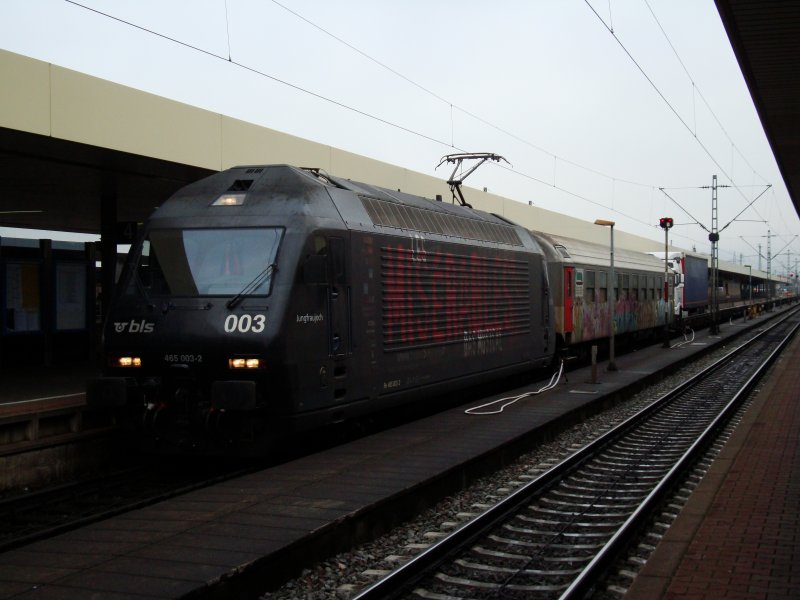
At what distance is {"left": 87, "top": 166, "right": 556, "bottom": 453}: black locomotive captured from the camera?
9.27 meters

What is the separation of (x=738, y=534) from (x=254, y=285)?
5.34 m

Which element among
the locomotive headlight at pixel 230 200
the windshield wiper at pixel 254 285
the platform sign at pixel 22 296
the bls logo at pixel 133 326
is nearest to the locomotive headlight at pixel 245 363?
the windshield wiper at pixel 254 285

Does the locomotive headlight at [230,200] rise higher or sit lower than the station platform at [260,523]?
higher

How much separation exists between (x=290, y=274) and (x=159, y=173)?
20.3 feet

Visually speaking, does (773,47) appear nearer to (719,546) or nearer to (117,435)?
(719,546)

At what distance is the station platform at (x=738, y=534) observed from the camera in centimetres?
601

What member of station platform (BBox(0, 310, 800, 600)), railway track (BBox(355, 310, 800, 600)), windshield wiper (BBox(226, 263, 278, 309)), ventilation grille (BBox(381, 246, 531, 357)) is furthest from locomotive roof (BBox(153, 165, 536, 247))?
railway track (BBox(355, 310, 800, 600))

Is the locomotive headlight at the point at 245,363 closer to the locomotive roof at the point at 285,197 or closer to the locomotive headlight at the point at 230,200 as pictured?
the locomotive roof at the point at 285,197

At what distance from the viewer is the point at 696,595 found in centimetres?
580

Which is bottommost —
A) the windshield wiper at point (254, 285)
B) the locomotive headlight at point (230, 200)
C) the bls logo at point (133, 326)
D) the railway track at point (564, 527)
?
the railway track at point (564, 527)

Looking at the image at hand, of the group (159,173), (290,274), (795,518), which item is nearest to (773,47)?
(795,518)

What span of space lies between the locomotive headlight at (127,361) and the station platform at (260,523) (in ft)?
6.15

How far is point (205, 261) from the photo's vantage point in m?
9.84

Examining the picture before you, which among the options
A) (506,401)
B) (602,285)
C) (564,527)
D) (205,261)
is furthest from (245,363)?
(602,285)
